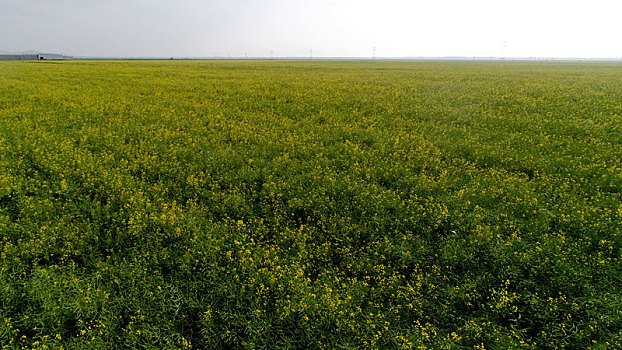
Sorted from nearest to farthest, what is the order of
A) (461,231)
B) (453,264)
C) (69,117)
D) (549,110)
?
(453,264)
(461,231)
(69,117)
(549,110)

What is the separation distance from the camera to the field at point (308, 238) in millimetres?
4551

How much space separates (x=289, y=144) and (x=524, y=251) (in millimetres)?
7308

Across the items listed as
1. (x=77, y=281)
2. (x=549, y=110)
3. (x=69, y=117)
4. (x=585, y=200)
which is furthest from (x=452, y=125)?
(x=69, y=117)

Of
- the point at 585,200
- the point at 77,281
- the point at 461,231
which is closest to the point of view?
the point at 77,281

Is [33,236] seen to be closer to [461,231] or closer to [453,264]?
[453,264]

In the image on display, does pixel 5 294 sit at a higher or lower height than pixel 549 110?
lower

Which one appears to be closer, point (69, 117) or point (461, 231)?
point (461, 231)

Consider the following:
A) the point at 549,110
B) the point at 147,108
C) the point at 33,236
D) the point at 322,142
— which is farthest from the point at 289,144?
the point at 549,110

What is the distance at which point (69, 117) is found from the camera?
1264cm

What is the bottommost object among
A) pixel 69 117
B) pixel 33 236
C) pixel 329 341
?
pixel 329 341

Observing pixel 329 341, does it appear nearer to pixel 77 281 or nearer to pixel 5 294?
pixel 77 281

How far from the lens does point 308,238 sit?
6418 millimetres

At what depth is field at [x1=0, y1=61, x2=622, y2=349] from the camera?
4551 millimetres

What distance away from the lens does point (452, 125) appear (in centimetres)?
1325
